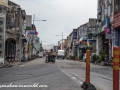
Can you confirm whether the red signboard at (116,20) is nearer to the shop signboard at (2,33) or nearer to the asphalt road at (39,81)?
the shop signboard at (2,33)

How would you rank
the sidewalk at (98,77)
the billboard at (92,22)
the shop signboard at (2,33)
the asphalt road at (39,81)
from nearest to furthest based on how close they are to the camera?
the asphalt road at (39,81) < the sidewalk at (98,77) < the shop signboard at (2,33) < the billboard at (92,22)

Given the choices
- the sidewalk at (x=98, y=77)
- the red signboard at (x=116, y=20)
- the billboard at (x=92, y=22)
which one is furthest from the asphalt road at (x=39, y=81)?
the billboard at (x=92, y=22)

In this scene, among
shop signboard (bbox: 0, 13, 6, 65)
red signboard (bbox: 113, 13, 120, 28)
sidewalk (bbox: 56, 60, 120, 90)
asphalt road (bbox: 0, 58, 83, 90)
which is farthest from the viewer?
red signboard (bbox: 113, 13, 120, 28)

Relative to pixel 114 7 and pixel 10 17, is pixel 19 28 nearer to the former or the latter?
pixel 10 17

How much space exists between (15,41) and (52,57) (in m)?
13.6

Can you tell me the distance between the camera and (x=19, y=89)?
9047 mm

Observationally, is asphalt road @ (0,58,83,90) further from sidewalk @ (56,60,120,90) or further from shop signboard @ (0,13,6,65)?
shop signboard @ (0,13,6,65)

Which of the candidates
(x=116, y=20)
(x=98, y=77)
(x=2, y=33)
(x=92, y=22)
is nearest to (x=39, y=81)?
(x=98, y=77)

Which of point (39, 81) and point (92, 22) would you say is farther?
point (92, 22)

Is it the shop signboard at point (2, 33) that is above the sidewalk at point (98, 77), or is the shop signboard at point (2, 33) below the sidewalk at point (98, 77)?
above

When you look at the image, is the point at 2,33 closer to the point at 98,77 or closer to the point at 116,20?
the point at 116,20

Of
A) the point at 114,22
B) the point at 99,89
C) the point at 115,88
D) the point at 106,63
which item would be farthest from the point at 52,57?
the point at 115,88

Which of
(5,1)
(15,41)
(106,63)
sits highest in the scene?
(5,1)

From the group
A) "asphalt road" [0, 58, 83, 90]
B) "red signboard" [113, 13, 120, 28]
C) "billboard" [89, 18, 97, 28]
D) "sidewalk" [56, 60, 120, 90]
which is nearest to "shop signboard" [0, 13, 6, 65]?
"sidewalk" [56, 60, 120, 90]
